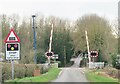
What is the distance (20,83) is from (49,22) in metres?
70.1

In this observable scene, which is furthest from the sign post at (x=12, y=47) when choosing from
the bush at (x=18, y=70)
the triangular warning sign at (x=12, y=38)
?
the bush at (x=18, y=70)

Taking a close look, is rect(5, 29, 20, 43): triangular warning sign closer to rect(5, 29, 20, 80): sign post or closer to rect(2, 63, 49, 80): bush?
rect(5, 29, 20, 80): sign post

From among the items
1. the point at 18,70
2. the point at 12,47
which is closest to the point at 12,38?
the point at 12,47

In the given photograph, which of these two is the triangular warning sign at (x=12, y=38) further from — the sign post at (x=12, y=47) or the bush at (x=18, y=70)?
the bush at (x=18, y=70)

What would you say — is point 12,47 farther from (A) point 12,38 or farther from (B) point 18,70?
(B) point 18,70

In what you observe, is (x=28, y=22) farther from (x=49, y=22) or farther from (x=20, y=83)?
(x=20, y=83)

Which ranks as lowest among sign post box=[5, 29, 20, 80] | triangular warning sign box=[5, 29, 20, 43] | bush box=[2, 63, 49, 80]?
bush box=[2, 63, 49, 80]

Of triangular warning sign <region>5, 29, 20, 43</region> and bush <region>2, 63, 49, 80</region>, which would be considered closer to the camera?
triangular warning sign <region>5, 29, 20, 43</region>

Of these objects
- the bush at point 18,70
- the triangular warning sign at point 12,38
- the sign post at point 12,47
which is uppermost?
the triangular warning sign at point 12,38

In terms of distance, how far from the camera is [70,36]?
8931cm

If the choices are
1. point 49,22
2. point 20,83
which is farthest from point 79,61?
point 20,83

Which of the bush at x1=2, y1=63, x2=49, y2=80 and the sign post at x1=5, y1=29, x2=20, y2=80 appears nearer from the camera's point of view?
the sign post at x1=5, y1=29, x2=20, y2=80

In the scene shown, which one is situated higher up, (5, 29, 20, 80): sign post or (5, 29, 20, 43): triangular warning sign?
(5, 29, 20, 43): triangular warning sign

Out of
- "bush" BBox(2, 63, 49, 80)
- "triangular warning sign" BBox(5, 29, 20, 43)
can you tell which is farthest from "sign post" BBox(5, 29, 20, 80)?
"bush" BBox(2, 63, 49, 80)
